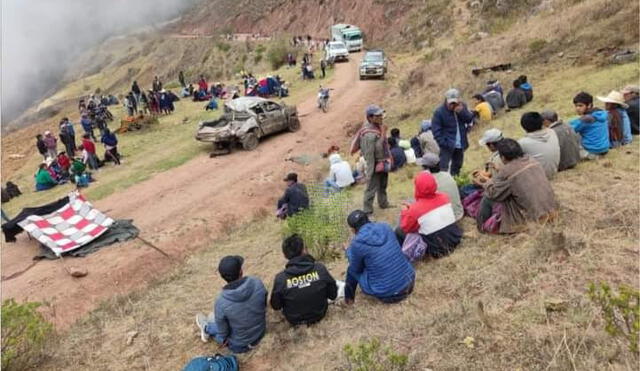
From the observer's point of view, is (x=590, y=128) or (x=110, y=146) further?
(x=110, y=146)

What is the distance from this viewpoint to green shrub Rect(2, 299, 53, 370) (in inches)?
216

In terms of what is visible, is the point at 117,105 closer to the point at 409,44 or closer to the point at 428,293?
the point at 409,44

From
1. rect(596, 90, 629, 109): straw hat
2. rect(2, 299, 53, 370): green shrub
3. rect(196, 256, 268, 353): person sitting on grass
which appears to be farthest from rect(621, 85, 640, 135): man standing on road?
rect(2, 299, 53, 370): green shrub

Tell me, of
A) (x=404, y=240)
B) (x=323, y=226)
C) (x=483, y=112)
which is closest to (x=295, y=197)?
(x=323, y=226)

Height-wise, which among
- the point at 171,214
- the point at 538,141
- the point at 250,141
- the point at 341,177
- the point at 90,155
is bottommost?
the point at 171,214

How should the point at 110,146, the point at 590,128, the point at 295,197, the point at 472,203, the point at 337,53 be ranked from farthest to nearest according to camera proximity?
the point at 337,53, the point at 110,146, the point at 295,197, the point at 590,128, the point at 472,203

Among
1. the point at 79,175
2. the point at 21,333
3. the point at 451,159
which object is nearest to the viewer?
the point at 21,333

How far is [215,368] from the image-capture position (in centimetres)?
469

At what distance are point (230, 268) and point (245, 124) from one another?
37.3 ft

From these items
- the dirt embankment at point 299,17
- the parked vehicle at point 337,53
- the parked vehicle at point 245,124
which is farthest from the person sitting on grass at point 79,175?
the dirt embankment at point 299,17

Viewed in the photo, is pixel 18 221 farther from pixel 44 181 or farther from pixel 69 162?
pixel 69 162

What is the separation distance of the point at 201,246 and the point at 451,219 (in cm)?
603

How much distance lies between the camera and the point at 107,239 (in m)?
10.0

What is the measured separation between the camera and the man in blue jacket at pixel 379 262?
507cm
